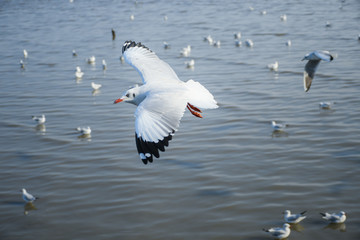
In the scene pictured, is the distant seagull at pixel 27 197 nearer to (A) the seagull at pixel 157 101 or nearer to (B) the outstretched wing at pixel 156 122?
(A) the seagull at pixel 157 101

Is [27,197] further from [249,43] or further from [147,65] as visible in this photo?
[249,43]

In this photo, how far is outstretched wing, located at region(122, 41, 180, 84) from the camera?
8.78 m

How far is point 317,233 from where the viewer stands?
7.07m

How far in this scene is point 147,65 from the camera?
9367 mm

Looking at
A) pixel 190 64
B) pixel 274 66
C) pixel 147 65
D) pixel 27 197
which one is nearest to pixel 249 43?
pixel 190 64

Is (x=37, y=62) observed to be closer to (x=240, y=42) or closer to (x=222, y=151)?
(x=240, y=42)

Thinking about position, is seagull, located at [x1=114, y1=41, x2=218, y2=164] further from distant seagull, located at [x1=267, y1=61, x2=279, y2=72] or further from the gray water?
distant seagull, located at [x1=267, y1=61, x2=279, y2=72]

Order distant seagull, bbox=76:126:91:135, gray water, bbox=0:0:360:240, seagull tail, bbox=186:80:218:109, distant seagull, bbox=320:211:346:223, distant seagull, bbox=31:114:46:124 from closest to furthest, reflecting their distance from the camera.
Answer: distant seagull, bbox=320:211:346:223 → gray water, bbox=0:0:360:240 → seagull tail, bbox=186:80:218:109 → distant seagull, bbox=76:126:91:135 → distant seagull, bbox=31:114:46:124

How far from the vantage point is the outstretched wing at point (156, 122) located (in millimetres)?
6543

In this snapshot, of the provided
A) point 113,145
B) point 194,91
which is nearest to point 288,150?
point 194,91

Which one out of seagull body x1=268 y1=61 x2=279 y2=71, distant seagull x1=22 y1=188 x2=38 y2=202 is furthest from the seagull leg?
seagull body x1=268 y1=61 x2=279 y2=71

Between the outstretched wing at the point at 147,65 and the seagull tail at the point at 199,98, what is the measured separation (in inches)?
19.7

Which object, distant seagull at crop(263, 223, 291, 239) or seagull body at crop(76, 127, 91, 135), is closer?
distant seagull at crop(263, 223, 291, 239)

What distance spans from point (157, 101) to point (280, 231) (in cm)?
238
